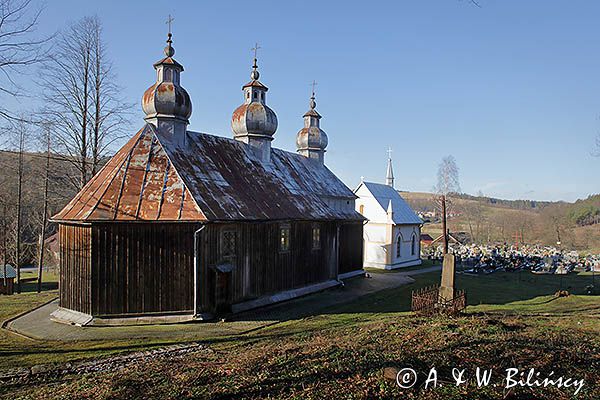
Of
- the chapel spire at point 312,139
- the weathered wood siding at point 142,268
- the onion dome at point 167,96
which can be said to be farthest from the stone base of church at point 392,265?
the onion dome at point 167,96

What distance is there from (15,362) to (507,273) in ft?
113

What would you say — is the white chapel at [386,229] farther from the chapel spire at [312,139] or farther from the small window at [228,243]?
the small window at [228,243]

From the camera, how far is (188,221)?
1589cm

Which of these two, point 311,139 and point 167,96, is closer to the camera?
point 167,96

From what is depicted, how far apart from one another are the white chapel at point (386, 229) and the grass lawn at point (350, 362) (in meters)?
20.5

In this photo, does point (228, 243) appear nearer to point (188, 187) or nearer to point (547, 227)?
point (188, 187)

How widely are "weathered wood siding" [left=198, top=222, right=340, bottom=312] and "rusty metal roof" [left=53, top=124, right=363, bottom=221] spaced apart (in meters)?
0.69

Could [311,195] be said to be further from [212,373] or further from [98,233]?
[212,373]

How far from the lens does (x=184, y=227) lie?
52.6 ft

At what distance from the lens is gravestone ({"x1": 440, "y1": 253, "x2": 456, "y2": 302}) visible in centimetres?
1670

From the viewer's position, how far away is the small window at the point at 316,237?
2308cm

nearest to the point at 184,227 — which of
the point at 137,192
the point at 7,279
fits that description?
the point at 137,192

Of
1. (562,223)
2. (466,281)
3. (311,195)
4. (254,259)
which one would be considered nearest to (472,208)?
(562,223)

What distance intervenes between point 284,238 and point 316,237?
301 cm
